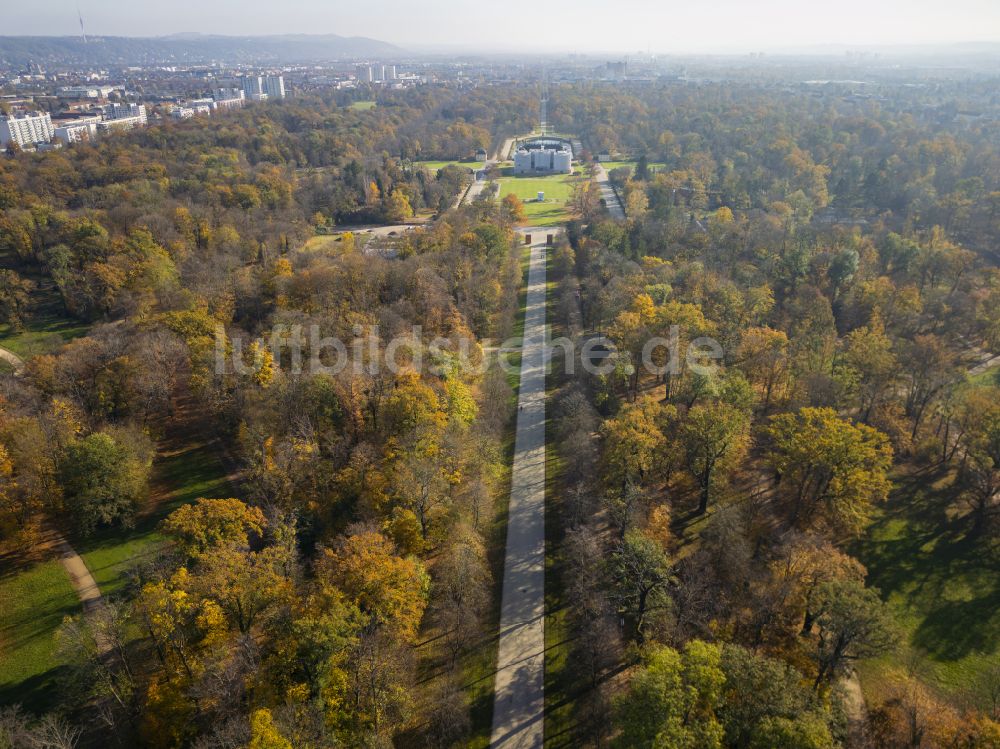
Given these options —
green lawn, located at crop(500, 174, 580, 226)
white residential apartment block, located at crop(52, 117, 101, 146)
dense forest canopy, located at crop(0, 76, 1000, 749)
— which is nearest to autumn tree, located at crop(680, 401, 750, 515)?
dense forest canopy, located at crop(0, 76, 1000, 749)

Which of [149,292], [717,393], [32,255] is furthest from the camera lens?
[32,255]

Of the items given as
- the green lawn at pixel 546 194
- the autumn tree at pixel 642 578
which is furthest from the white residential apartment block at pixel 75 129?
the autumn tree at pixel 642 578

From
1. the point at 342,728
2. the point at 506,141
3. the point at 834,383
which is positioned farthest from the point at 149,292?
the point at 506,141

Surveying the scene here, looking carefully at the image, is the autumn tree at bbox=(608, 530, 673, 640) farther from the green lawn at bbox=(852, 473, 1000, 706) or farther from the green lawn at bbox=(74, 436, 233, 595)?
the green lawn at bbox=(74, 436, 233, 595)

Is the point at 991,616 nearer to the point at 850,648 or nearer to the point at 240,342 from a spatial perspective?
the point at 850,648

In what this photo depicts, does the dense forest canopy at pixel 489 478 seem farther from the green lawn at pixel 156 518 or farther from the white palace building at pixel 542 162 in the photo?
the white palace building at pixel 542 162

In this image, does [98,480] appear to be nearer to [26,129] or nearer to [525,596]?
[525,596]
